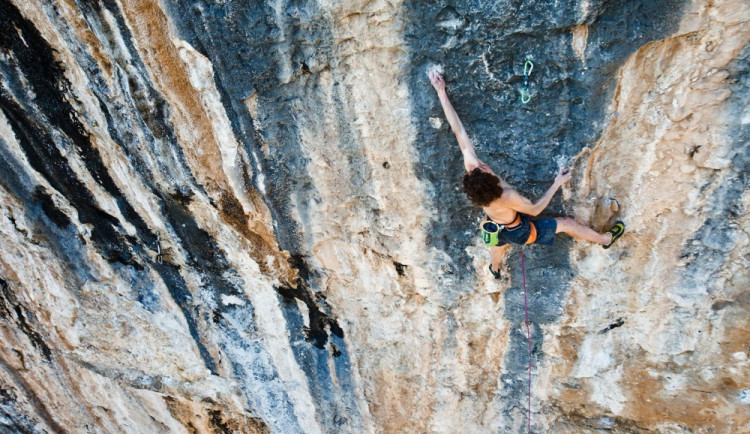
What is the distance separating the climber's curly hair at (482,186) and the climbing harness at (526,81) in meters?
0.42

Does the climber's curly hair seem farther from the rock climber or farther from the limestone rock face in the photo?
the limestone rock face

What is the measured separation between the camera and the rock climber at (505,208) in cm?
268

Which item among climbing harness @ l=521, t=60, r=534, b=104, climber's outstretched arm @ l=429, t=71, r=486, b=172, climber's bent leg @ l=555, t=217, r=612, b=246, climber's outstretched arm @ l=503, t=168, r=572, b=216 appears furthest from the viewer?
climber's bent leg @ l=555, t=217, r=612, b=246

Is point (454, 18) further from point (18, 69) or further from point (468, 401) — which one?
point (468, 401)

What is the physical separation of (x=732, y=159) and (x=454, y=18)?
1578mm

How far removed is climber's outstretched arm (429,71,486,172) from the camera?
8.63 feet

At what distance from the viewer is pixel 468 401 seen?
14.0 ft

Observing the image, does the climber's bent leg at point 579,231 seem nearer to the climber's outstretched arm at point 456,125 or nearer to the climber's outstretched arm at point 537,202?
the climber's outstretched arm at point 537,202

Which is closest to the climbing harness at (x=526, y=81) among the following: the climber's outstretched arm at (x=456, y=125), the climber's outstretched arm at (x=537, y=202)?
the climber's outstretched arm at (x=456, y=125)

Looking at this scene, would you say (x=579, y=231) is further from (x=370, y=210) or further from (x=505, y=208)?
(x=370, y=210)

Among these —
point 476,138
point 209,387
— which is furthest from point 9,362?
point 476,138

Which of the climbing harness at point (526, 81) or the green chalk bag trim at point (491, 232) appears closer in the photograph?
the climbing harness at point (526, 81)

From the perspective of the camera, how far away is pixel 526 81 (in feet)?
8.46

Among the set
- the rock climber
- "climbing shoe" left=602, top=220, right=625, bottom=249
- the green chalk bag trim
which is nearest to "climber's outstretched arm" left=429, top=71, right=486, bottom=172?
the rock climber
